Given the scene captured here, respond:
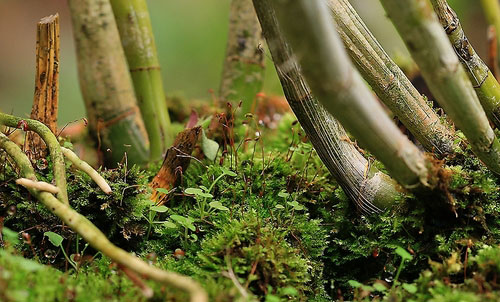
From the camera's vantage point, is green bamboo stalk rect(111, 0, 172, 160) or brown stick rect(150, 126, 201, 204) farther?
green bamboo stalk rect(111, 0, 172, 160)

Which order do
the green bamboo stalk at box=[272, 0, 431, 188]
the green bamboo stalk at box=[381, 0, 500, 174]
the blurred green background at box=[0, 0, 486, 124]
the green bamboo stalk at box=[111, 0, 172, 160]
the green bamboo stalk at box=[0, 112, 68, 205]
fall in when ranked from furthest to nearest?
the blurred green background at box=[0, 0, 486, 124]
the green bamboo stalk at box=[111, 0, 172, 160]
the green bamboo stalk at box=[0, 112, 68, 205]
the green bamboo stalk at box=[381, 0, 500, 174]
the green bamboo stalk at box=[272, 0, 431, 188]

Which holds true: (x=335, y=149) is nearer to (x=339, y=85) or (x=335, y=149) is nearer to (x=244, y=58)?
(x=339, y=85)

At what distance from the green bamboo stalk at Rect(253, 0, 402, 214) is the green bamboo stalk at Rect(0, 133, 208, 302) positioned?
1.49 ft

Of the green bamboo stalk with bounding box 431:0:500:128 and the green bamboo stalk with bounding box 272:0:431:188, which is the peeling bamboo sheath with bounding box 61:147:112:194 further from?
the green bamboo stalk with bounding box 431:0:500:128

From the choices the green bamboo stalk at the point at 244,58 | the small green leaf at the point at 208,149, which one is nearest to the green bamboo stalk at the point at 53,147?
the small green leaf at the point at 208,149

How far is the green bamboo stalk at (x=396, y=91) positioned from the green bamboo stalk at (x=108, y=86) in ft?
2.99

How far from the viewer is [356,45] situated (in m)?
1.16

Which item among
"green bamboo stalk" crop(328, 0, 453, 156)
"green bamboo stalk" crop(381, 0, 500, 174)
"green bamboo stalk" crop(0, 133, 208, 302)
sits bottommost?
"green bamboo stalk" crop(0, 133, 208, 302)

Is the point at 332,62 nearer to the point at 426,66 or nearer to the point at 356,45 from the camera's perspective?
the point at 426,66

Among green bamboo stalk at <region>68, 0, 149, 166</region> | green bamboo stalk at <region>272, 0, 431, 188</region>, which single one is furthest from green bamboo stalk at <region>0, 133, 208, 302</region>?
green bamboo stalk at <region>68, 0, 149, 166</region>

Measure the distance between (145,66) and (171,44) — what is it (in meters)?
2.45

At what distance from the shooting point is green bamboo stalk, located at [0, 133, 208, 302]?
73 cm

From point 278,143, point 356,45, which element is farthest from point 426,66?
point 278,143

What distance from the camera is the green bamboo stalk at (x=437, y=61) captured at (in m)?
0.81
